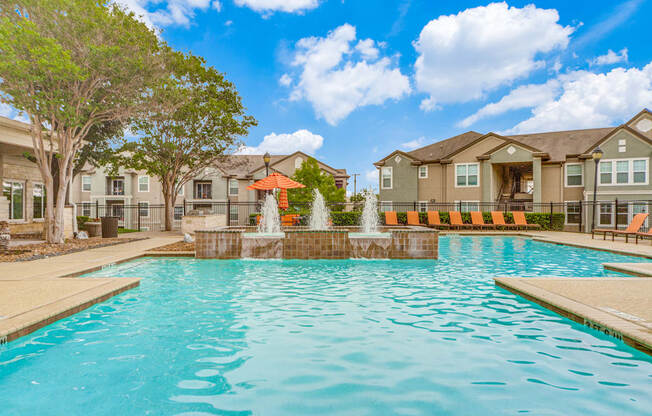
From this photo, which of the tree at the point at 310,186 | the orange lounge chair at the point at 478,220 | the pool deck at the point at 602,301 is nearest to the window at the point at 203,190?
the tree at the point at 310,186

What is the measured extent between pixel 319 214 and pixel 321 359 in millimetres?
18413

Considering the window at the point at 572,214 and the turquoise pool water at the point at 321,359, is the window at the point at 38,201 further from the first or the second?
the window at the point at 572,214

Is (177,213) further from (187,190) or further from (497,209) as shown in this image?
(497,209)

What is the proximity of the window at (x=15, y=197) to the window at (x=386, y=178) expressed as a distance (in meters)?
23.3

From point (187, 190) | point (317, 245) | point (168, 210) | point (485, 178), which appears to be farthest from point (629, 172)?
point (187, 190)

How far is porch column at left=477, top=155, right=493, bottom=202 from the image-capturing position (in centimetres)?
2566

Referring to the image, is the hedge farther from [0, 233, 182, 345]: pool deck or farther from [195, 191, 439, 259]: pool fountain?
[0, 233, 182, 345]: pool deck

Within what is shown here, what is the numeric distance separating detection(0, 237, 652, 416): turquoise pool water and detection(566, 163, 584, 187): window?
2350 centimetres

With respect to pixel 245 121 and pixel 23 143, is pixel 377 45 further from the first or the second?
pixel 23 143

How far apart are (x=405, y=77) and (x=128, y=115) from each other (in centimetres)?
1477

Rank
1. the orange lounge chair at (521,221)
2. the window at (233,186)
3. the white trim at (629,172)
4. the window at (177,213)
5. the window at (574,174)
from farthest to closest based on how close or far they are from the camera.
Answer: the window at (233,186) < the window at (177,213) < the window at (574,174) < the white trim at (629,172) < the orange lounge chair at (521,221)

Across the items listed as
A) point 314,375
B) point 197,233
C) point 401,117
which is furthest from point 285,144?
point 314,375

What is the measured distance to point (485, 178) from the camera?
1016 inches

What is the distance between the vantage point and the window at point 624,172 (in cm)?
2261
